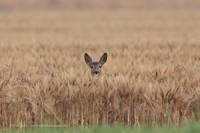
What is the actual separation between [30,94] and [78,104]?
2.26ft

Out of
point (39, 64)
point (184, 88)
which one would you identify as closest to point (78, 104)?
point (184, 88)

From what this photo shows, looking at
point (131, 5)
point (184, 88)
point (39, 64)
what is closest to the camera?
point (184, 88)

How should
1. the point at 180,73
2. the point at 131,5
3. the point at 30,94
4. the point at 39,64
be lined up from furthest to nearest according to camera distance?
the point at 131,5 < the point at 39,64 < the point at 180,73 < the point at 30,94

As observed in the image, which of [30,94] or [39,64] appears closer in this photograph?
[30,94]

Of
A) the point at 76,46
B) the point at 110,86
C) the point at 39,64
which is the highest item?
the point at 76,46

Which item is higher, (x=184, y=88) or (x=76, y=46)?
(x=76, y=46)

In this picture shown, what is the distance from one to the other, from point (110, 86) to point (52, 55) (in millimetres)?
4265

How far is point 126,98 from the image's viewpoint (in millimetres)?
4367

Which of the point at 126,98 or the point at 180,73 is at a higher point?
the point at 180,73

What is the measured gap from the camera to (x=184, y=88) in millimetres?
4570

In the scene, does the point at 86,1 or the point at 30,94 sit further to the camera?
the point at 86,1

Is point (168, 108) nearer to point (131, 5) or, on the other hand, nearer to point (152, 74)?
point (152, 74)

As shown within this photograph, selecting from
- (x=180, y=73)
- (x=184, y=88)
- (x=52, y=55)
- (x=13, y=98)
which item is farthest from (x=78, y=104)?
(x=52, y=55)

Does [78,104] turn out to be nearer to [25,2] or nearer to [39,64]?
[39,64]
